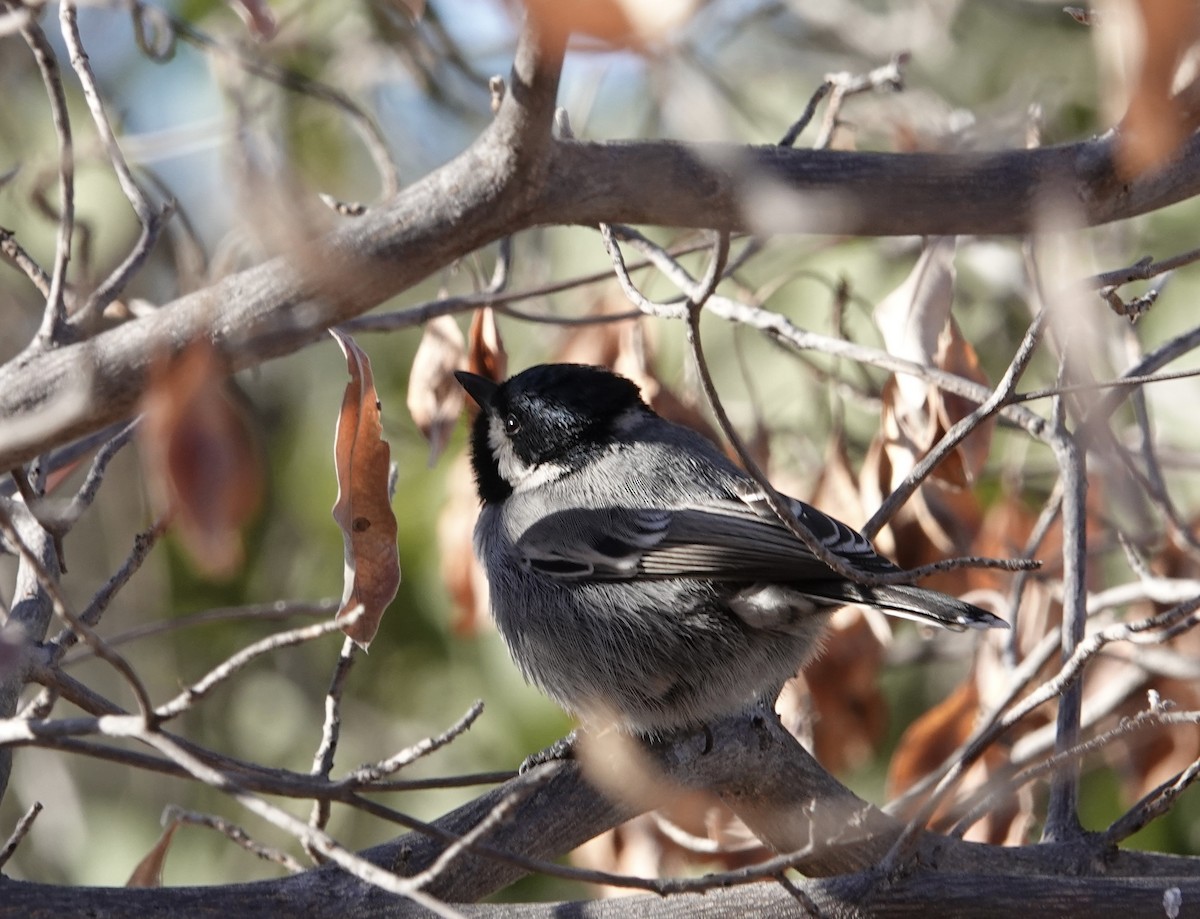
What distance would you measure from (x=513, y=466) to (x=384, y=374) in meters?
1.78

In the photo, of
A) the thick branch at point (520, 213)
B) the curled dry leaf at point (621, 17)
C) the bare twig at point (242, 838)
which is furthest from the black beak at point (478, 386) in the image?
the curled dry leaf at point (621, 17)

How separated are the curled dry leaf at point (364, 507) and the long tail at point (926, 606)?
38.6 inches

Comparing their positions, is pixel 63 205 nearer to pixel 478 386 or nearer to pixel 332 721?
pixel 332 721

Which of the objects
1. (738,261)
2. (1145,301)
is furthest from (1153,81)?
(738,261)

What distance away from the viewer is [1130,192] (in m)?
1.94

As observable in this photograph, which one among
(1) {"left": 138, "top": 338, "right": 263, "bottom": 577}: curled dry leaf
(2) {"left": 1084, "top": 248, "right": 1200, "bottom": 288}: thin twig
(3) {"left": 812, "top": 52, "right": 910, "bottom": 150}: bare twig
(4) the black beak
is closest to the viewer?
(1) {"left": 138, "top": 338, "right": 263, "bottom": 577}: curled dry leaf

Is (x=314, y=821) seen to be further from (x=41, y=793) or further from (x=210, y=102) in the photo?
(x=210, y=102)

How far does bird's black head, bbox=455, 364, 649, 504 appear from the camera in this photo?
374 centimetres

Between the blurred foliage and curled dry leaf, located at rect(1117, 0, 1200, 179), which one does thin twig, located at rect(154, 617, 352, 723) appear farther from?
the blurred foliage

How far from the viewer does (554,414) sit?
3.76 metres

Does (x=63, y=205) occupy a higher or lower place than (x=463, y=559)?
lower

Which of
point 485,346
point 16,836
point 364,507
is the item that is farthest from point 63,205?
point 16,836

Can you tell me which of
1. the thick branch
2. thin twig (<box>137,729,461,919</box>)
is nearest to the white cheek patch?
the thick branch

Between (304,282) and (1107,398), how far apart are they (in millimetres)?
1980
